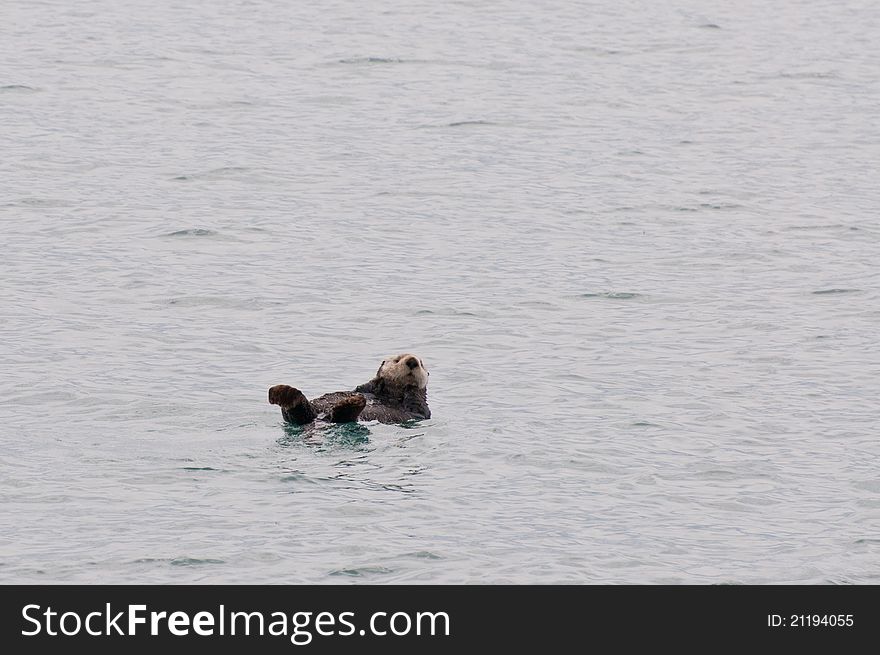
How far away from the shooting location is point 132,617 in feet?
24.1

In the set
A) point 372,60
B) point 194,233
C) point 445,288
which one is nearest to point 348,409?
point 445,288

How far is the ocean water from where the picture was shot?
888cm

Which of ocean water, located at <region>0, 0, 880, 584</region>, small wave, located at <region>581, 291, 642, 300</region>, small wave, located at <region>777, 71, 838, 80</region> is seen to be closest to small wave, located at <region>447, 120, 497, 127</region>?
ocean water, located at <region>0, 0, 880, 584</region>

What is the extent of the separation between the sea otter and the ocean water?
0.14m

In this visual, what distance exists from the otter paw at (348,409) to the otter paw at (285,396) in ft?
0.78

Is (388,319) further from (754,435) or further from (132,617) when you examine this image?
(132,617)

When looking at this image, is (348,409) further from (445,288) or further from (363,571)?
(445,288)

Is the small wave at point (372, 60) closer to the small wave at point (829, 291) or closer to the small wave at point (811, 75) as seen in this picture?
the small wave at point (811, 75)

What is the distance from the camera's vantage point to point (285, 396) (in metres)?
9.45

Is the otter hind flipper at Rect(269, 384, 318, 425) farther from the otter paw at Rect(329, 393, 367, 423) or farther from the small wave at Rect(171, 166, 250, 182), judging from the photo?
the small wave at Rect(171, 166, 250, 182)

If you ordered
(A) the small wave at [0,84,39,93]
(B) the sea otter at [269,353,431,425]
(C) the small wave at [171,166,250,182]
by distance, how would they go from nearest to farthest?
1. (B) the sea otter at [269,353,431,425]
2. (C) the small wave at [171,166,250,182]
3. (A) the small wave at [0,84,39,93]

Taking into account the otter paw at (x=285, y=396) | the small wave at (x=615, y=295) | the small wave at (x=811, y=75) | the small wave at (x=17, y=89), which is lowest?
the small wave at (x=615, y=295)

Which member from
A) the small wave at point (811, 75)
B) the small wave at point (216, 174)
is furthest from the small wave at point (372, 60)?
the small wave at point (811, 75)

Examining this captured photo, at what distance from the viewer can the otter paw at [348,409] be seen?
9570mm
